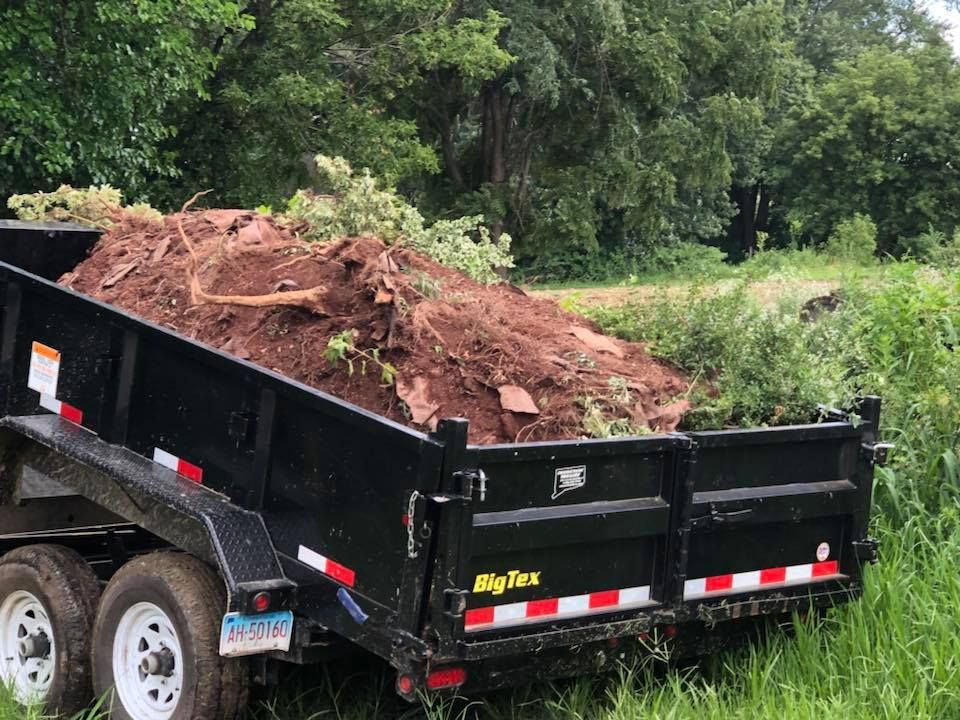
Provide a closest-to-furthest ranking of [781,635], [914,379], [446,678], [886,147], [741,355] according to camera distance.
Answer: [446,678], [781,635], [741,355], [914,379], [886,147]

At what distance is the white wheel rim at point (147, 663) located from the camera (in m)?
3.94

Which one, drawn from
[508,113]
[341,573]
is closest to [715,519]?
[341,573]

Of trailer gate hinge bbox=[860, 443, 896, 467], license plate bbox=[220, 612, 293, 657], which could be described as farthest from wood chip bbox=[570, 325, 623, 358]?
license plate bbox=[220, 612, 293, 657]

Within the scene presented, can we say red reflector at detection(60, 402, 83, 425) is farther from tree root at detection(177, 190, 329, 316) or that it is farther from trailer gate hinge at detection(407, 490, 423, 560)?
trailer gate hinge at detection(407, 490, 423, 560)

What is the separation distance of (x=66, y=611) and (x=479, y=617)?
1.77 m

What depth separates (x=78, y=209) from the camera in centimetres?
638

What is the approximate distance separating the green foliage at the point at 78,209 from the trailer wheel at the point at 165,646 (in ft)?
8.86

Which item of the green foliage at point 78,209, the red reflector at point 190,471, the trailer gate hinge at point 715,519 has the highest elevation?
the green foliage at point 78,209

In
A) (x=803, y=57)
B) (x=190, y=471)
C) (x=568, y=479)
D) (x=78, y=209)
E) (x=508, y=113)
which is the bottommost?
Answer: (x=190, y=471)

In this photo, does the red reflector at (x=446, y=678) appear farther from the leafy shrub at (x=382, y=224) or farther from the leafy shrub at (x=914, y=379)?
the leafy shrub at (x=914, y=379)

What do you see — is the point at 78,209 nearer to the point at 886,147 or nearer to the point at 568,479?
the point at 568,479

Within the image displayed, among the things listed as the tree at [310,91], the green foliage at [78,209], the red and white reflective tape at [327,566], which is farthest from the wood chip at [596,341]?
the tree at [310,91]

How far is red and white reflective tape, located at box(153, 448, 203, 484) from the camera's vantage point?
416cm

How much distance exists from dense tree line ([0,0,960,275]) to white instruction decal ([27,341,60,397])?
168 inches
